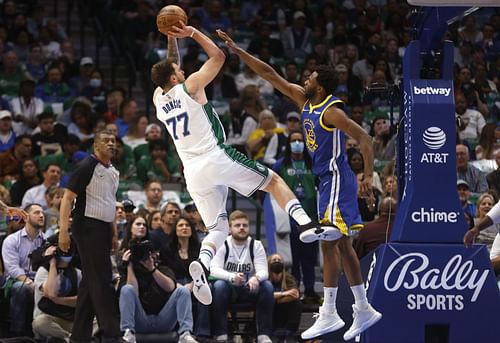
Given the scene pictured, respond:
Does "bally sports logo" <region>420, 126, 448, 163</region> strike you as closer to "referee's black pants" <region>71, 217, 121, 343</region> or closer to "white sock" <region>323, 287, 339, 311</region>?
"white sock" <region>323, 287, 339, 311</region>

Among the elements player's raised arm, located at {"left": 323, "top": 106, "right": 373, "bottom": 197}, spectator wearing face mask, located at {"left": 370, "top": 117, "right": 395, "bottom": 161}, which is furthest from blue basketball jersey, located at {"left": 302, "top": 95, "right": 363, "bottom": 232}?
spectator wearing face mask, located at {"left": 370, "top": 117, "right": 395, "bottom": 161}

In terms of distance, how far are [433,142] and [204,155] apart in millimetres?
2254

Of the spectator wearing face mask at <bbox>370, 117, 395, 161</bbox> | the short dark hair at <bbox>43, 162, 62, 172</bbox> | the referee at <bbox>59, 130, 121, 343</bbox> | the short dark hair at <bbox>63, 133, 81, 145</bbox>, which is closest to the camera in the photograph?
the referee at <bbox>59, 130, 121, 343</bbox>

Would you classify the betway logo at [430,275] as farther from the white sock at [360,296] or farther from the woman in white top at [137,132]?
the woman in white top at [137,132]

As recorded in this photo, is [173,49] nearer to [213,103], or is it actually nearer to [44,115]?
[44,115]

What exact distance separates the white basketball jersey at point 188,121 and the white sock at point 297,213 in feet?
2.74

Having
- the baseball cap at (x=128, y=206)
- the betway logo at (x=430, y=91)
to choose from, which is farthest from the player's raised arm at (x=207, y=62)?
the baseball cap at (x=128, y=206)

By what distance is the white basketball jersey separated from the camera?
9.09m

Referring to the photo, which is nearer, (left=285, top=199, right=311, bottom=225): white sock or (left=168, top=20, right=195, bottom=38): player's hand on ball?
(left=285, top=199, right=311, bottom=225): white sock

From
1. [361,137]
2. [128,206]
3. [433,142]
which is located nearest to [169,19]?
[361,137]

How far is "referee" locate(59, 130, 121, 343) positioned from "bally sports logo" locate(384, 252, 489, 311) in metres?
3.23

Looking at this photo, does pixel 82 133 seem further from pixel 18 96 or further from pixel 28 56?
pixel 28 56

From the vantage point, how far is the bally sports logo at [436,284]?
32.3 ft

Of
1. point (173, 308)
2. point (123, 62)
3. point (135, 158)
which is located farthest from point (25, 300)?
point (123, 62)
